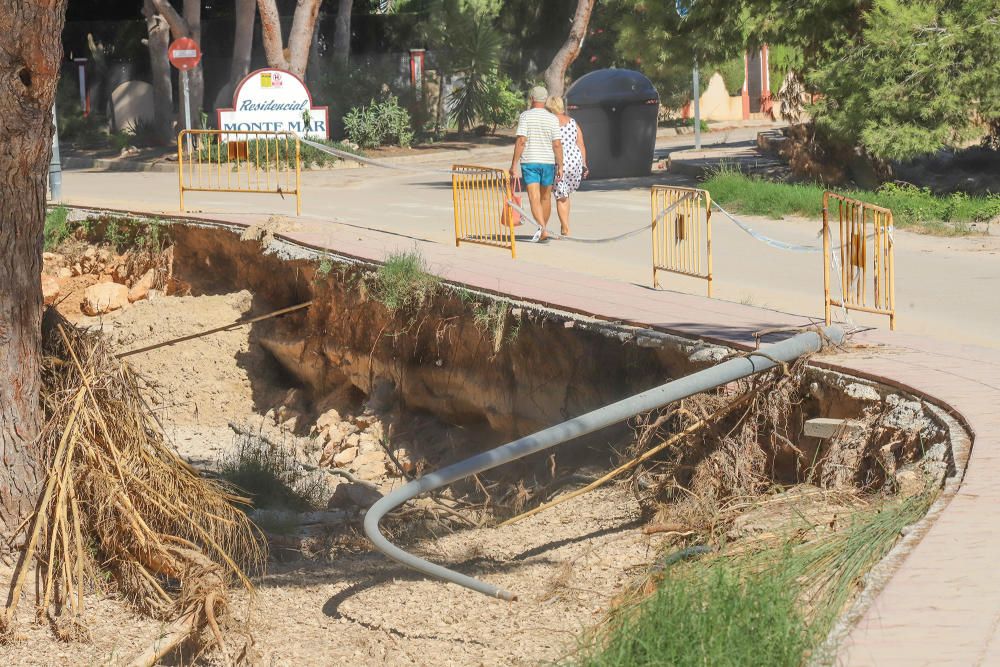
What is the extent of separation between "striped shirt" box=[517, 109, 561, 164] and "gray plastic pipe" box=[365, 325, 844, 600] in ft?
20.4

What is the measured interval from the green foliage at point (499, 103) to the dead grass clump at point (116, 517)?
2634cm

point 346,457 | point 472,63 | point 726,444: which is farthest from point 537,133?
point 472,63

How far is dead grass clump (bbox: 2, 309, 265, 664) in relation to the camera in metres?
6.09

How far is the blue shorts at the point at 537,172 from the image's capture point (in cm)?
1330

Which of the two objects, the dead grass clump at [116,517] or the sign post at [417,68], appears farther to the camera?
the sign post at [417,68]

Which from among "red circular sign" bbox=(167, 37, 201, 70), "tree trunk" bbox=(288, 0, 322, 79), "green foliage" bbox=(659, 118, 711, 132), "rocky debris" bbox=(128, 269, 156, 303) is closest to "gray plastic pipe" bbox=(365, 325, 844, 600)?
"rocky debris" bbox=(128, 269, 156, 303)

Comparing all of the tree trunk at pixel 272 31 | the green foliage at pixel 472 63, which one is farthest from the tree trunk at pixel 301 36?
the green foliage at pixel 472 63

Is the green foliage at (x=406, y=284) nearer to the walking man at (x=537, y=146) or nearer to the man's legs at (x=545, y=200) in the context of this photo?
the walking man at (x=537, y=146)

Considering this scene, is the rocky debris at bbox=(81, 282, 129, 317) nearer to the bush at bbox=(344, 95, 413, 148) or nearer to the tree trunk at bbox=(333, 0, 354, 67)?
the bush at bbox=(344, 95, 413, 148)

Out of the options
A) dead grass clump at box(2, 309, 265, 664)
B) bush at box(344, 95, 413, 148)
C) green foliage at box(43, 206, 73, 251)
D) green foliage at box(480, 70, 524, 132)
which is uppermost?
green foliage at box(480, 70, 524, 132)

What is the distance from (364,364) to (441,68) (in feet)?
71.0

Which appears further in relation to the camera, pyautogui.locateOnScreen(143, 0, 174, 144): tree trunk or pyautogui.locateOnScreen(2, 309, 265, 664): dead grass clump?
pyautogui.locateOnScreen(143, 0, 174, 144): tree trunk

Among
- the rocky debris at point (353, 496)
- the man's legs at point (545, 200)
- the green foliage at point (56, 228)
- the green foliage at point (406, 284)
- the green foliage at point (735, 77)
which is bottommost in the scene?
the rocky debris at point (353, 496)

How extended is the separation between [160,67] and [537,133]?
18.1 m
